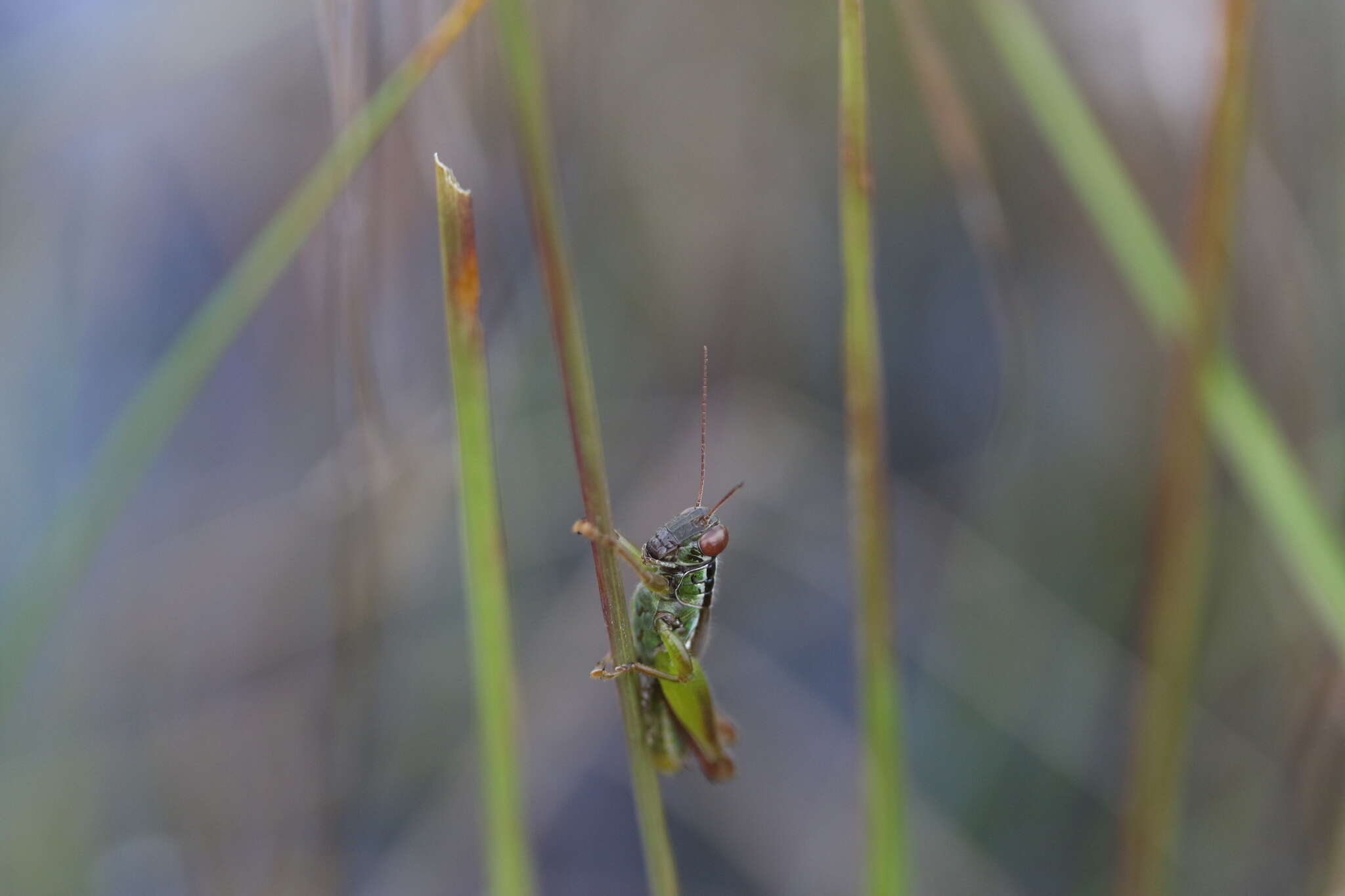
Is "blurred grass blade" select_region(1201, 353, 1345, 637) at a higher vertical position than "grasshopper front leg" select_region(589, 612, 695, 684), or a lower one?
lower

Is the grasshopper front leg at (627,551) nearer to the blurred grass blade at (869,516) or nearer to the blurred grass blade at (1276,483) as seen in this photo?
the blurred grass blade at (869,516)

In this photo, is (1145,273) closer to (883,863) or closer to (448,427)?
(883,863)

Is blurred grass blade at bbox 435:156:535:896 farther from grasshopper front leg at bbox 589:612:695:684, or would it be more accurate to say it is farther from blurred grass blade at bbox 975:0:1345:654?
blurred grass blade at bbox 975:0:1345:654

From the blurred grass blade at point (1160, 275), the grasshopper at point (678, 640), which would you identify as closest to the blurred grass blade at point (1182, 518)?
the blurred grass blade at point (1160, 275)

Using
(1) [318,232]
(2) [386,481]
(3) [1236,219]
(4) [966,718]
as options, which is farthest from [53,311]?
(3) [1236,219]

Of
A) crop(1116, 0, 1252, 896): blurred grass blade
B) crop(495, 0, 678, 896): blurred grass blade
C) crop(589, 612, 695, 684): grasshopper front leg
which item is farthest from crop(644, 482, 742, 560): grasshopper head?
crop(1116, 0, 1252, 896): blurred grass blade
